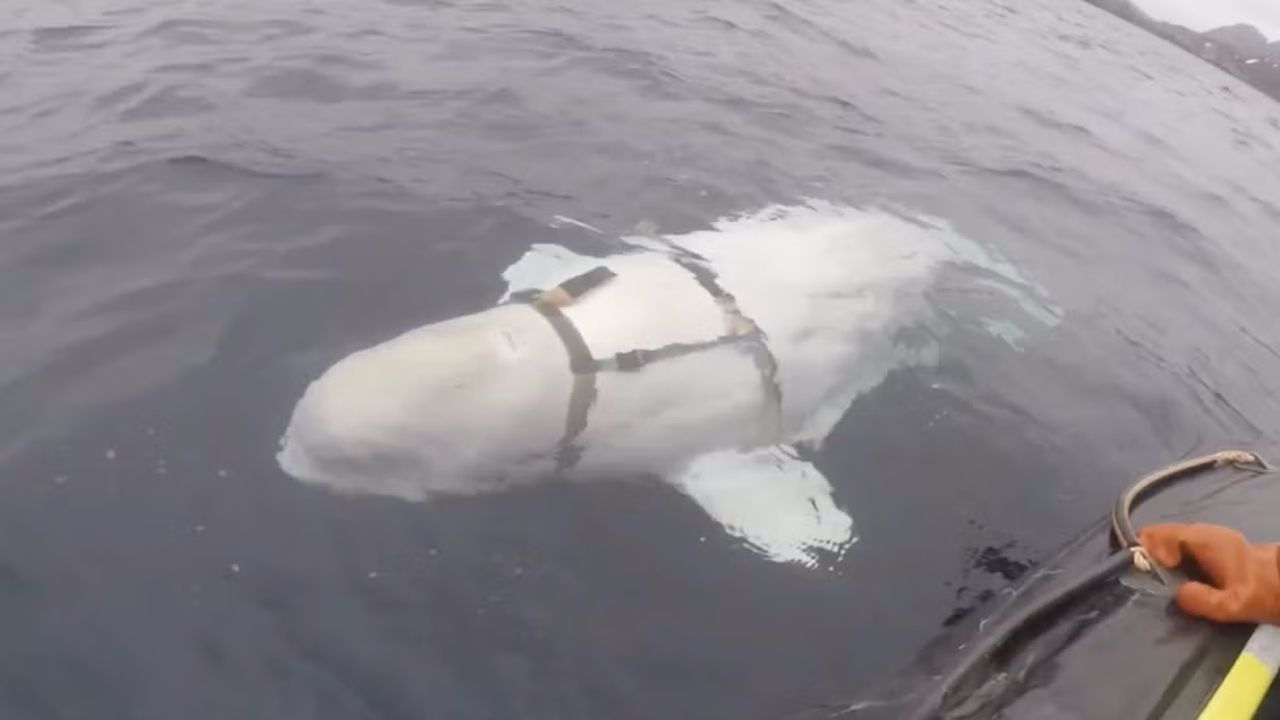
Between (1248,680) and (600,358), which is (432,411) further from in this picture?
(1248,680)

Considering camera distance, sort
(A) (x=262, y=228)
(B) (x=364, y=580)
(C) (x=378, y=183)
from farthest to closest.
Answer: (C) (x=378, y=183), (A) (x=262, y=228), (B) (x=364, y=580)

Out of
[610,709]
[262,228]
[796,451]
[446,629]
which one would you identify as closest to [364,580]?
[446,629]

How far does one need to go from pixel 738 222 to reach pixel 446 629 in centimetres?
438

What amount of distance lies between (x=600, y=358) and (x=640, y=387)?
28 centimetres

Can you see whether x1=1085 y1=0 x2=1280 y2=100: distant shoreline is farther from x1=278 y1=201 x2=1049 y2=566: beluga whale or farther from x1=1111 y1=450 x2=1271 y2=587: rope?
Answer: x1=1111 y1=450 x2=1271 y2=587: rope

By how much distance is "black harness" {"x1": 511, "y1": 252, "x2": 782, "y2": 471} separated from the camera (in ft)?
19.5

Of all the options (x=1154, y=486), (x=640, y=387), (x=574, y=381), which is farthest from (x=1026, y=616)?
(x=574, y=381)

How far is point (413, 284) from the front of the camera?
745cm

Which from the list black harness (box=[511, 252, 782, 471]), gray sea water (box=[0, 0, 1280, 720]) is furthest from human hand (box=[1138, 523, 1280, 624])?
black harness (box=[511, 252, 782, 471])

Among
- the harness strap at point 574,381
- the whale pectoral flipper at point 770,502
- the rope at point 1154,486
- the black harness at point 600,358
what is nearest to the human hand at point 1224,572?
the rope at point 1154,486

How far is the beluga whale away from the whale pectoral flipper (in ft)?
0.04

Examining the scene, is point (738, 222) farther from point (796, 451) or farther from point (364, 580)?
point (364, 580)

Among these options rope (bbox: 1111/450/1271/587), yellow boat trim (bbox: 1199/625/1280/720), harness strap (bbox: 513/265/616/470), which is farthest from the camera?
harness strap (bbox: 513/265/616/470)

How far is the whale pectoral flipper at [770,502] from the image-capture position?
5.92 metres
